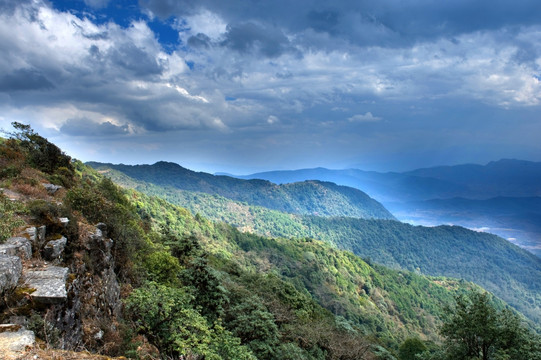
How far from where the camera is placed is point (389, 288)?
168m

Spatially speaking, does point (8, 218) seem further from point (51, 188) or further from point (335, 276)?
point (335, 276)

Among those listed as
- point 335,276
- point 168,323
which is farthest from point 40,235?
point 335,276

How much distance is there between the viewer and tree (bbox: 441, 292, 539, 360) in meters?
22.0

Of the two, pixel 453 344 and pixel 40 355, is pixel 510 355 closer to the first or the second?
pixel 453 344

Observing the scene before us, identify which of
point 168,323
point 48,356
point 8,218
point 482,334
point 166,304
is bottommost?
point 482,334

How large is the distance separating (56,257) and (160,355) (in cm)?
574

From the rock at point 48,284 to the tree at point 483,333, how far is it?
88.7 ft

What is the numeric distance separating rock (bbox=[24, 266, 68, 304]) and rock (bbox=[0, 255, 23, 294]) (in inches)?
15.2

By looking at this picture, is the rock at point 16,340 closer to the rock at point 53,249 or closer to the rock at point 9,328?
the rock at point 9,328

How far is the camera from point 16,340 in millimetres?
6719

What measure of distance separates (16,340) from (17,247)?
4.46m

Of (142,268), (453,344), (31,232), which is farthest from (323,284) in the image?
(31,232)

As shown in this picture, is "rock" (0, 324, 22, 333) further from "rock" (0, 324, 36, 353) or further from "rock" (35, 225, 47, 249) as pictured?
"rock" (35, 225, 47, 249)

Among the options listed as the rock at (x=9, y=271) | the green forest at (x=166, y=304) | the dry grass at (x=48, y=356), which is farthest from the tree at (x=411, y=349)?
the rock at (x=9, y=271)
